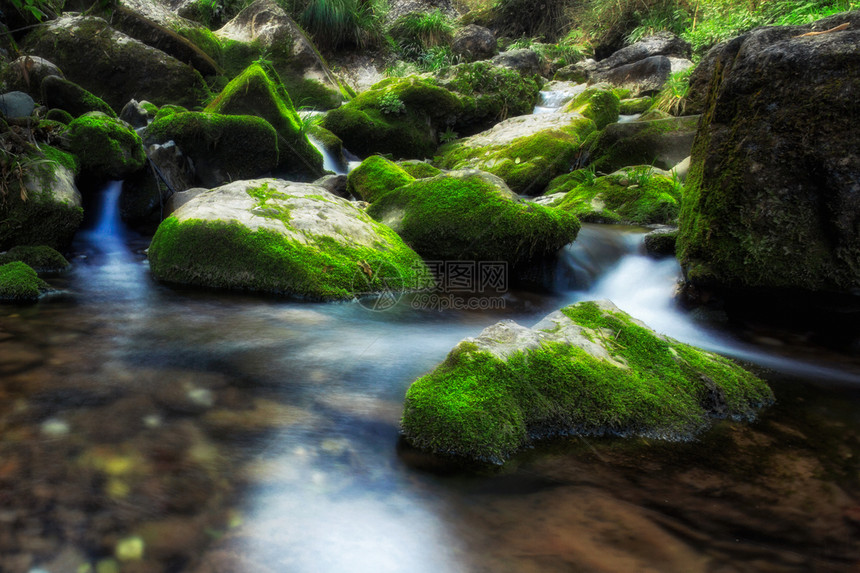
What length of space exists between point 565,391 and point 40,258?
5601mm

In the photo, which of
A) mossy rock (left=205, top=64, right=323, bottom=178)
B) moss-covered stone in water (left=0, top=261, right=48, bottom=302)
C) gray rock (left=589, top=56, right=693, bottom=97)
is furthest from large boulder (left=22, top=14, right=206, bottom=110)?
gray rock (left=589, top=56, right=693, bottom=97)

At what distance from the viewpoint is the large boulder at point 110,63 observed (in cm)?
1096

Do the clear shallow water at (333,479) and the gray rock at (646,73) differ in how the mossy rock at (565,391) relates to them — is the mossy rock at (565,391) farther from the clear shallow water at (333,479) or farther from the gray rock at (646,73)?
the gray rock at (646,73)

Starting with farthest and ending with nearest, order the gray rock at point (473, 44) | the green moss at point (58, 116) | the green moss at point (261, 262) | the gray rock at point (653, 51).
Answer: the gray rock at point (473, 44), the gray rock at point (653, 51), the green moss at point (58, 116), the green moss at point (261, 262)

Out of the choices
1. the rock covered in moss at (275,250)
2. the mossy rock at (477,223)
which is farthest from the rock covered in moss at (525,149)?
the rock covered in moss at (275,250)

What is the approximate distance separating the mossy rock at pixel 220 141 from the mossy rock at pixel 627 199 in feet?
16.4

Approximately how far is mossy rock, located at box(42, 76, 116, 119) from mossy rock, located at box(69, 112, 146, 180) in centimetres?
165

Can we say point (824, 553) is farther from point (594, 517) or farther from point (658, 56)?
point (658, 56)

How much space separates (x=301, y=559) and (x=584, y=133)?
11759 millimetres

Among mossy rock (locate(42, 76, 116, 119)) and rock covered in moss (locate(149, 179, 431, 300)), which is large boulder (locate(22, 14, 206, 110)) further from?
rock covered in moss (locate(149, 179, 431, 300))

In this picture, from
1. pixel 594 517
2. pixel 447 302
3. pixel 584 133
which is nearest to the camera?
pixel 594 517

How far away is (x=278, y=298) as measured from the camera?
4.94 metres

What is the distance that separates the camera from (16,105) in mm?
7230

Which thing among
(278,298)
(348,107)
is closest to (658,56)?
(348,107)
